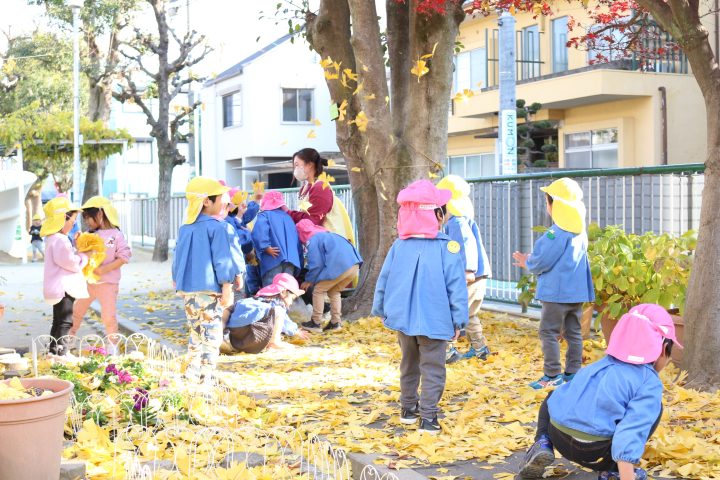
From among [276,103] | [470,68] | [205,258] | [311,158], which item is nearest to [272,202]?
[311,158]

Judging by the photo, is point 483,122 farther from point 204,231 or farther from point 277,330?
point 204,231

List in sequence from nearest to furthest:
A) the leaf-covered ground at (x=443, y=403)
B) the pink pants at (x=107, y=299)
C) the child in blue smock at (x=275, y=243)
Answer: the leaf-covered ground at (x=443, y=403) < the pink pants at (x=107, y=299) < the child in blue smock at (x=275, y=243)

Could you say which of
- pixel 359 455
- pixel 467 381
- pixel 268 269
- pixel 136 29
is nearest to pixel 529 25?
pixel 136 29

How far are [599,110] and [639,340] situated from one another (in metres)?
21.5

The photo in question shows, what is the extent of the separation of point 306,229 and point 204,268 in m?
3.78

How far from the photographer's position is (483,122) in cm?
2925

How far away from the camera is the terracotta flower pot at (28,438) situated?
14.5ft

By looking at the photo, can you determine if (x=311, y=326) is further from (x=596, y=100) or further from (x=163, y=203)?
(x=163, y=203)

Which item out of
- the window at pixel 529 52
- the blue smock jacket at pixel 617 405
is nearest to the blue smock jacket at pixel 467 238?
the blue smock jacket at pixel 617 405

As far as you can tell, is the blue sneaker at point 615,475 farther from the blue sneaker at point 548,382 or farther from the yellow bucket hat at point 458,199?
the yellow bucket hat at point 458,199

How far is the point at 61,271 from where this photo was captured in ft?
28.9

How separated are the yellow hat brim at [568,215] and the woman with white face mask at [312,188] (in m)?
3.98

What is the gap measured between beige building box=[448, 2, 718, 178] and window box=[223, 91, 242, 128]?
1318 centimetres

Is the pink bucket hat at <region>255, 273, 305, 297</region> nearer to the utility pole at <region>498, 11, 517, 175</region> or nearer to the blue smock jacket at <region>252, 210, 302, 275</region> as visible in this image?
the blue smock jacket at <region>252, 210, 302, 275</region>
